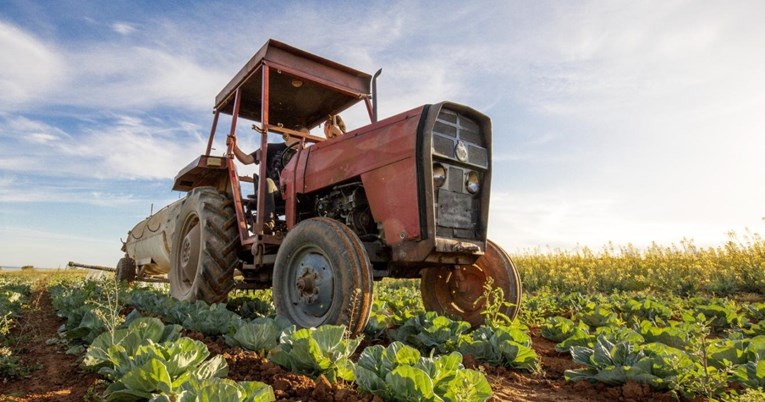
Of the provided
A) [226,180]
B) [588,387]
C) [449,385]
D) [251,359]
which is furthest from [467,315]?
[226,180]

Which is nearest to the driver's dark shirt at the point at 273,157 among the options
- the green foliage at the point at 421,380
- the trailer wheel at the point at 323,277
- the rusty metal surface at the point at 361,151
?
the rusty metal surface at the point at 361,151

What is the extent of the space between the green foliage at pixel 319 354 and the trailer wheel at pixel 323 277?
618 millimetres

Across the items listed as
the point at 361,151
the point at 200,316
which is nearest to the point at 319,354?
the point at 200,316

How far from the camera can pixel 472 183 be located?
3775 mm

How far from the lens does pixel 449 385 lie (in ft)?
5.56

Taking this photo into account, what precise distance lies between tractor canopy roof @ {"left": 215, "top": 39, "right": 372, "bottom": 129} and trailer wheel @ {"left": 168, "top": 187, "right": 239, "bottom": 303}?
1320 millimetres

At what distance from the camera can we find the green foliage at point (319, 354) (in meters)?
2.12

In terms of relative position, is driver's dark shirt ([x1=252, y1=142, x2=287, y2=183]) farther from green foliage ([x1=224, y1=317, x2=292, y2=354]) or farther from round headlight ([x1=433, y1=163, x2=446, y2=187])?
green foliage ([x1=224, y1=317, x2=292, y2=354])

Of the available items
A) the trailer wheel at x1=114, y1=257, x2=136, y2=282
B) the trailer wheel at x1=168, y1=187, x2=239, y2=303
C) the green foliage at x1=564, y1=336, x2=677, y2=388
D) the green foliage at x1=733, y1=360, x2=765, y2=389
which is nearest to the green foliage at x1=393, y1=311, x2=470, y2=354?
the green foliage at x1=564, y1=336, x2=677, y2=388

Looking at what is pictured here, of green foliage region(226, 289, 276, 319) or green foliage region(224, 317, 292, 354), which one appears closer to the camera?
green foliage region(224, 317, 292, 354)

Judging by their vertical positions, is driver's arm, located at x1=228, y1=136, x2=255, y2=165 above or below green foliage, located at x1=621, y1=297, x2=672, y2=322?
above

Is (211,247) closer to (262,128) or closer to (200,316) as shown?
(200,316)

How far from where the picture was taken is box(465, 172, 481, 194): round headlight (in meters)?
3.76

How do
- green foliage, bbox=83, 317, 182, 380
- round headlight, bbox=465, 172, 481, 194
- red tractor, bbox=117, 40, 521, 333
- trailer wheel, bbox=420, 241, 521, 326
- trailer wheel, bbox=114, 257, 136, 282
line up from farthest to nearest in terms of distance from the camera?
trailer wheel, bbox=114, 257, 136, 282
trailer wheel, bbox=420, 241, 521, 326
round headlight, bbox=465, 172, 481, 194
red tractor, bbox=117, 40, 521, 333
green foliage, bbox=83, 317, 182, 380
